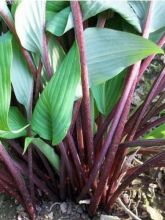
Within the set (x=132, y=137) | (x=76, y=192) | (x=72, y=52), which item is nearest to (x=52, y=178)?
(x=76, y=192)

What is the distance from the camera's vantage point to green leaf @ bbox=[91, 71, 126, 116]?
88cm

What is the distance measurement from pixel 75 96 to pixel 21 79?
144mm

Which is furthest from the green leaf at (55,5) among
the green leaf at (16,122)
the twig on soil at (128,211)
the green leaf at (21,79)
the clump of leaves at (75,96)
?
the twig on soil at (128,211)

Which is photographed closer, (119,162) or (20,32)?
(20,32)

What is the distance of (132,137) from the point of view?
89 centimetres

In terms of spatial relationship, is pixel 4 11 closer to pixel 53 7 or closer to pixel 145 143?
pixel 53 7

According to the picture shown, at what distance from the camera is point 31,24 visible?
0.80 meters

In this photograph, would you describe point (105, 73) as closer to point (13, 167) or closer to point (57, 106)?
point (57, 106)

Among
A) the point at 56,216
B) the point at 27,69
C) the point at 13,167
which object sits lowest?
the point at 56,216

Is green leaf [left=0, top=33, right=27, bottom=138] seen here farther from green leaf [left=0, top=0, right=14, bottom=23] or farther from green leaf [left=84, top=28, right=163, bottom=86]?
green leaf [left=84, top=28, right=163, bottom=86]

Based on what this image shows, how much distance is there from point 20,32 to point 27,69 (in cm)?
9

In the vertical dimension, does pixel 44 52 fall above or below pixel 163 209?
above

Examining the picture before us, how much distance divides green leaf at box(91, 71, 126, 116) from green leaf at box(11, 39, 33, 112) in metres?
0.13

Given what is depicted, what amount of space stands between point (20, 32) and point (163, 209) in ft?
1.67
